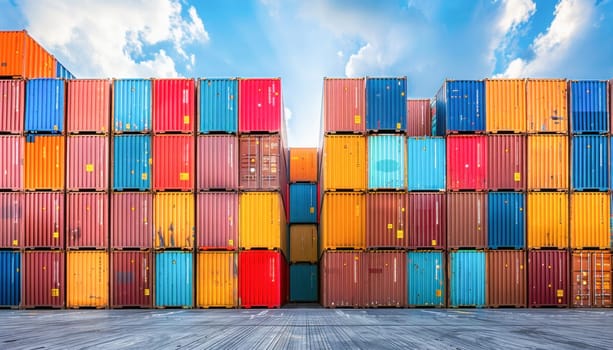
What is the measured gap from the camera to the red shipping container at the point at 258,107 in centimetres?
2548

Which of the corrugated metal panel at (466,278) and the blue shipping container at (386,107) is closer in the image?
the corrugated metal panel at (466,278)

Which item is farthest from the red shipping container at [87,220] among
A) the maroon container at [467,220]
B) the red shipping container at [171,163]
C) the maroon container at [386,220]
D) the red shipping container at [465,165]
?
the red shipping container at [465,165]

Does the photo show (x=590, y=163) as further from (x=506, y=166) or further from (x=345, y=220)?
(x=345, y=220)

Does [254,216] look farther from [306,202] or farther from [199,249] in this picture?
[306,202]

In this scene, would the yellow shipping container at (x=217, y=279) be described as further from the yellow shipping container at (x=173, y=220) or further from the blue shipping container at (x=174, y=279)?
the yellow shipping container at (x=173, y=220)

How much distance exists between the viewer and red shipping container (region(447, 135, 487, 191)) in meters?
25.8

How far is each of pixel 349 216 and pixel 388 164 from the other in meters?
3.74

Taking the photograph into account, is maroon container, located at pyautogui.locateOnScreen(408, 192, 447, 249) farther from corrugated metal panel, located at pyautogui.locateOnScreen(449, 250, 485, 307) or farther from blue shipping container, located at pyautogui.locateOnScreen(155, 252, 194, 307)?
blue shipping container, located at pyautogui.locateOnScreen(155, 252, 194, 307)

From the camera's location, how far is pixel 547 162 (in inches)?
1026

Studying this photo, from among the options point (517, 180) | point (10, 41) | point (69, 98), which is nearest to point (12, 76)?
point (10, 41)

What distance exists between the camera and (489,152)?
26.0 meters

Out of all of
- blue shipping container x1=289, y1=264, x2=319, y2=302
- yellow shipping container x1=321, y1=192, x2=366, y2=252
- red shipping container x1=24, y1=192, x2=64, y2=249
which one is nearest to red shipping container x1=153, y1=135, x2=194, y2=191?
red shipping container x1=24, y1=192, x2=64, y2=249

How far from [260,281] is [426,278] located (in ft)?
30.4

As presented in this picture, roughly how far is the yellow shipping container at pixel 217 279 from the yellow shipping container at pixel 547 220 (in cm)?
1690
